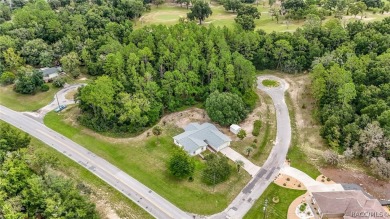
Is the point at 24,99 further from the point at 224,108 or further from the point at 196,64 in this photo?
the point at 224,108

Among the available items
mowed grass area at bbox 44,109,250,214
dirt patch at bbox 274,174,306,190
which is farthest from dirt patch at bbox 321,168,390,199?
mowed grass area at bbox 44,109,250,214

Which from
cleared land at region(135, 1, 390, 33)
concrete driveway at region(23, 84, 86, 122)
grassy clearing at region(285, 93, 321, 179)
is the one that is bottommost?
grassy clearing at region(285, 93, 321, 179)

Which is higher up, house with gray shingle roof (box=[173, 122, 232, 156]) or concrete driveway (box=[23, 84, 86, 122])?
concrete driveway (box=[23, 84, 86, 122])

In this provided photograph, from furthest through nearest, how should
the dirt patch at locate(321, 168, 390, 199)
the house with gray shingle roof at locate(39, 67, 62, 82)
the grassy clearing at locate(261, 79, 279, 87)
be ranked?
the house with gray shingle roof at locate(39, 67, 62, 82), the grassy clearing at locate(261, 79, 279, 87), the dirt patch at locate(321, 168, 390, 199)

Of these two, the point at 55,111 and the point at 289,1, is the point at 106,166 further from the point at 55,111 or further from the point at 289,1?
the point at 289,1

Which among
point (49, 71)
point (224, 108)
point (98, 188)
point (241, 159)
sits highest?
point (49, 71)

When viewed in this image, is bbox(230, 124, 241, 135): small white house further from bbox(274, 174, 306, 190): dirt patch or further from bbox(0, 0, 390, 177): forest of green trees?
bbox(274, 174, 306, 190): dirt patch

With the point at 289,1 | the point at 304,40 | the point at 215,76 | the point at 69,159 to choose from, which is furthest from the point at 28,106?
the point at 289,1

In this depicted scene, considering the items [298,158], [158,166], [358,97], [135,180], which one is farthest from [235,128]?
[358,97]
